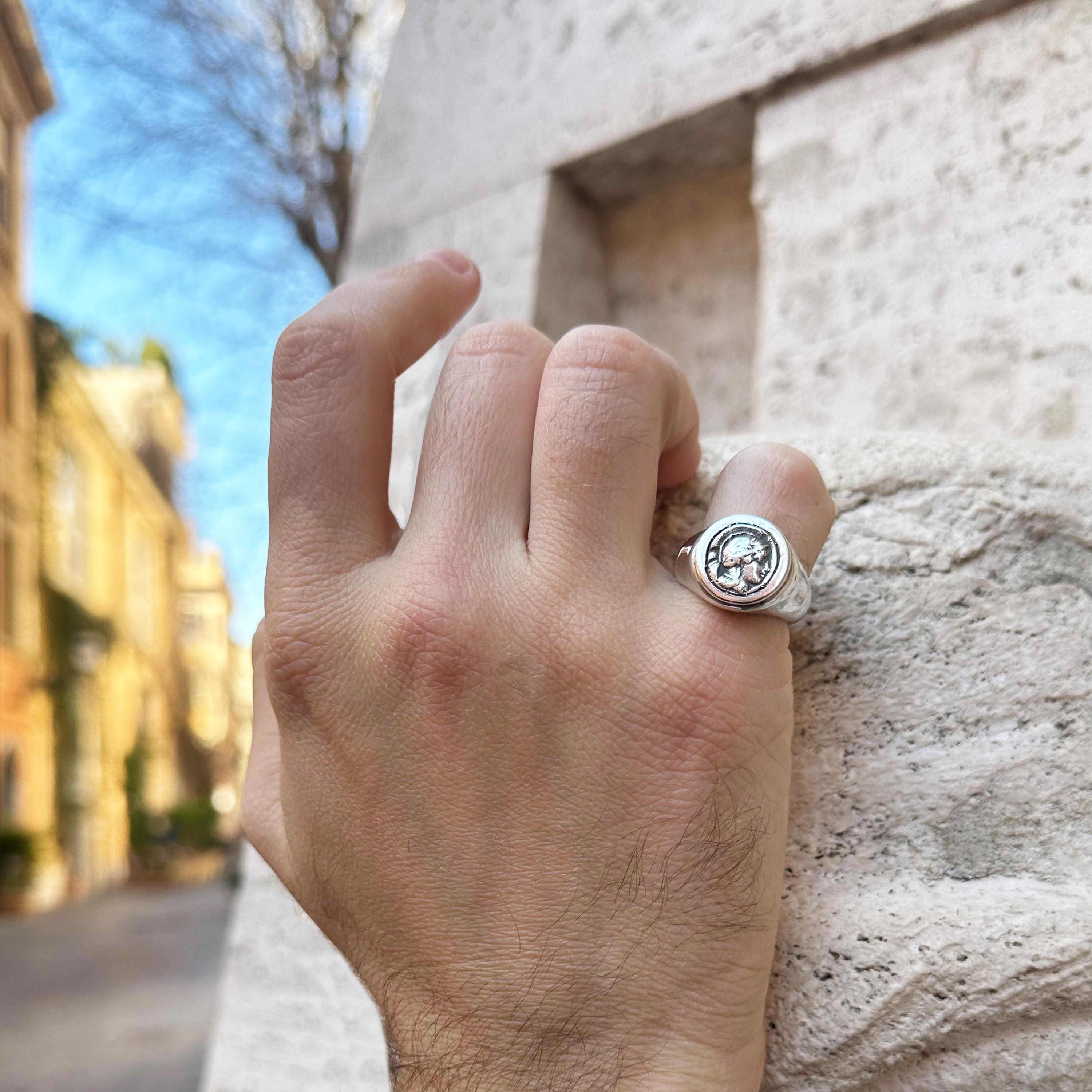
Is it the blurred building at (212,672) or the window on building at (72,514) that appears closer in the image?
the window on building at (72,514)

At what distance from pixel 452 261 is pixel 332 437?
26cm

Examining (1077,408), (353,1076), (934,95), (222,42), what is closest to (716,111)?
(934,95)

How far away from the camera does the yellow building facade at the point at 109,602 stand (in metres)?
13.0

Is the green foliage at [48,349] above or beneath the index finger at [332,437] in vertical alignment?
beneath

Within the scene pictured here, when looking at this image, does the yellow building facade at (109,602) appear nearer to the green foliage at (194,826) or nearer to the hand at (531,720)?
the green foliage at (194,826)

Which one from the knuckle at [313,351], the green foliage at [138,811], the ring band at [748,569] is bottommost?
the green foliage at [138,811]

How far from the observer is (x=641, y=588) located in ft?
2.39

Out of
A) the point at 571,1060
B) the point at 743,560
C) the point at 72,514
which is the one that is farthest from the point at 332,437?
the point at 72,514

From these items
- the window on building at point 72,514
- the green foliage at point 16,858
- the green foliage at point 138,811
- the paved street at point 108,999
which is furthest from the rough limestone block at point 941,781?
the green foliage at point 138,811

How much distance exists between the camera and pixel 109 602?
15969 mm

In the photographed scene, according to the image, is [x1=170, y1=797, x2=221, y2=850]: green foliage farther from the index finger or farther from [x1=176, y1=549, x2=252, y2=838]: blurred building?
the index finger

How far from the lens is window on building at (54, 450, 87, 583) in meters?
12.9

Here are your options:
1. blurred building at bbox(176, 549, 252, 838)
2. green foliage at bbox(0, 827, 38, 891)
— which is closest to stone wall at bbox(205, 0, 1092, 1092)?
green foliage at bbox(0, 827, 38, 891)

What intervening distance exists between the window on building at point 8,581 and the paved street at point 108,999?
3.30 m
